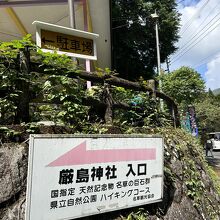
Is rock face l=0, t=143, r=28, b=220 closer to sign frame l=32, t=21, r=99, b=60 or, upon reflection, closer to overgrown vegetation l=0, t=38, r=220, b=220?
A: overgrown vegetation l=0, t=38, r=220, b=220

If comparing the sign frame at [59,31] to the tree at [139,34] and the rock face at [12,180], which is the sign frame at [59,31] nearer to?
the rock face at [12,180]

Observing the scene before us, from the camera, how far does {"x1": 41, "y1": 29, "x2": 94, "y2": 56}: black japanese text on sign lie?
14.3 ft

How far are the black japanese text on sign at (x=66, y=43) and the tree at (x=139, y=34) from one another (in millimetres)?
16019

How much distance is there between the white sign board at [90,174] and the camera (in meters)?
2.58

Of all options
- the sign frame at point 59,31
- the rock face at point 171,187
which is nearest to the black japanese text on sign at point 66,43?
the sign frame at point 59,31

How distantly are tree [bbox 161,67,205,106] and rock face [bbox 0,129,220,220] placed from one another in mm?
8293

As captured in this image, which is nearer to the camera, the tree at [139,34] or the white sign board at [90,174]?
the white sign board at [90,174]

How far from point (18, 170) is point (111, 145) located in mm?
979

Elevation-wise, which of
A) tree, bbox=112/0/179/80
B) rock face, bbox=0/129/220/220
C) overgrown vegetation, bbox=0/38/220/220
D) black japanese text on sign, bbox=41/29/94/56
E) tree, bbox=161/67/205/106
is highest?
tree, bbox=112/0/179/80

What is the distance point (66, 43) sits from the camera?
4.60m

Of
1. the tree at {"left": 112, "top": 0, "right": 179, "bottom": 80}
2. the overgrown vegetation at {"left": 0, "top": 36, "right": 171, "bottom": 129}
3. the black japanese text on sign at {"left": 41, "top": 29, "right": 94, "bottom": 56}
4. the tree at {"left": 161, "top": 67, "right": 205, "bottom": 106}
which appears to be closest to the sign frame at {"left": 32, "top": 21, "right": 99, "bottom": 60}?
the black japanese text on sign at {"left": 41, "top": 29, "right": 94, "bottom": 56}

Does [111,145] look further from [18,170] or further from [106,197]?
[18,170]

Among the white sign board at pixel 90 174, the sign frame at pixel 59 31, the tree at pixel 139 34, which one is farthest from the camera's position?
the tree at pixel 139 34

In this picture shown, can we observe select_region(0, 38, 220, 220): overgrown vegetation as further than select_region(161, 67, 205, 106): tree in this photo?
No
